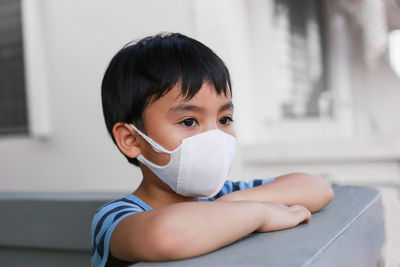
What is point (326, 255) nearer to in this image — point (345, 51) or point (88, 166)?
point (88, 166)

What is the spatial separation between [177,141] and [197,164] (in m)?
0.06

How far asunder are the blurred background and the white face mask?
139cm

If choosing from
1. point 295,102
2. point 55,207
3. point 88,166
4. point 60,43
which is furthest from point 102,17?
point 55,207

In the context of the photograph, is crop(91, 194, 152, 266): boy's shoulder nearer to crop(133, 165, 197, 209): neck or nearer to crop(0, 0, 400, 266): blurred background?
crop(133, 165, 197, 209): neck

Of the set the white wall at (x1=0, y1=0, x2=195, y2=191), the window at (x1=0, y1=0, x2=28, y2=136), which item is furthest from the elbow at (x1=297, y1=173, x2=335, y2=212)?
the window at (x1=0, y1=0, x2=28, y2=136)

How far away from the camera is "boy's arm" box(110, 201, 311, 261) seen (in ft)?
1.94

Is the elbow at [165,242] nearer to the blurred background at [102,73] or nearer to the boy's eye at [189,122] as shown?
the boy's eye at [189,122]

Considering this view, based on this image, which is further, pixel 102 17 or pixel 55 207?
pixel 102 17

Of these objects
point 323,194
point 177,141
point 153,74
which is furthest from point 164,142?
point 323,194

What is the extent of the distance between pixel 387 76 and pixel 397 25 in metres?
0.42

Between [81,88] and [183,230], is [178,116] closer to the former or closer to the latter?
[183,230]

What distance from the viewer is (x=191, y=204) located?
646 millimetres

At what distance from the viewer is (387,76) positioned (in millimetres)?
4008

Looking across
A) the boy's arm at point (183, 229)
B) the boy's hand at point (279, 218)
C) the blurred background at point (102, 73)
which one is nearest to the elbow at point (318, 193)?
the boy's hand at point (279, 218)
